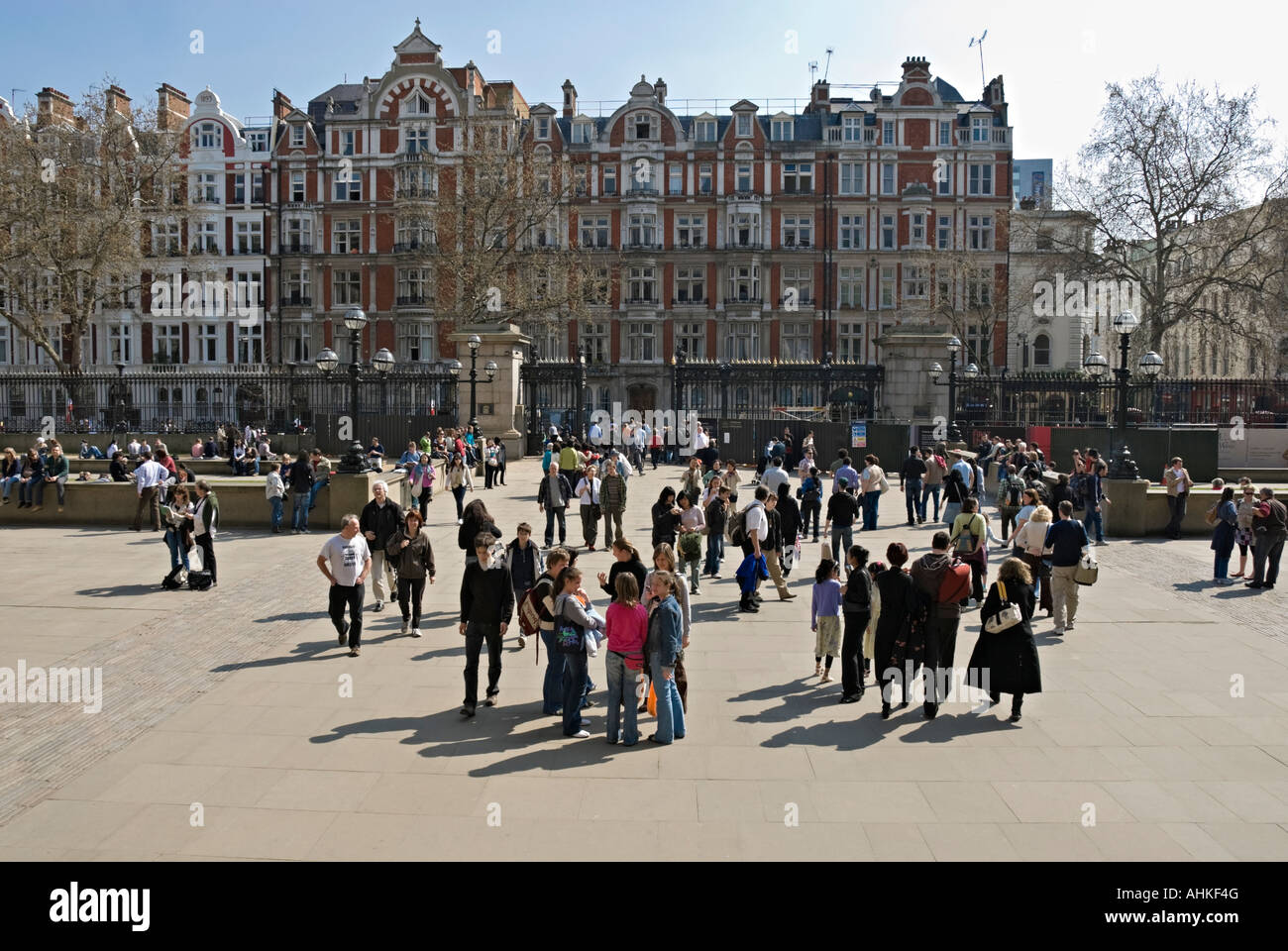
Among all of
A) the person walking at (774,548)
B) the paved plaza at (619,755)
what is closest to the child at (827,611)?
the paved plaza at (619,755)

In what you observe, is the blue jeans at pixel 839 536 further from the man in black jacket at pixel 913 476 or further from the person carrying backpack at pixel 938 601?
the man in black jacket at pixel 913 476

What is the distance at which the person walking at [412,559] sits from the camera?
1128 cm

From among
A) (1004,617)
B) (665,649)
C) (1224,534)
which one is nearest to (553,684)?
(665,649)

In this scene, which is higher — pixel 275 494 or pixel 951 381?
pixel 951 381

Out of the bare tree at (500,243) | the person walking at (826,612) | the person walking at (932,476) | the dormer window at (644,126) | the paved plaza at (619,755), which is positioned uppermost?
the dormer window at (644,126)

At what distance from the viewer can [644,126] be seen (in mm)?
56312

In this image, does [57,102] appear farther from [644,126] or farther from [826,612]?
[826,612]

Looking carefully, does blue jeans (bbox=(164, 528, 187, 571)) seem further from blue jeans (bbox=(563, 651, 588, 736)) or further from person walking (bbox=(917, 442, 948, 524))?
person walking (bbox=(917, 442, 948, 524))

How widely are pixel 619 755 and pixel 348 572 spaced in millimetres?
4031

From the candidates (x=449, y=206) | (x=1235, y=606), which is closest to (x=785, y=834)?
(x=1235, y=606)

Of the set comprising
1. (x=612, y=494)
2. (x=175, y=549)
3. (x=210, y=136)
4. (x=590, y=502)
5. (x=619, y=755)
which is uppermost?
(x=210, y=136)

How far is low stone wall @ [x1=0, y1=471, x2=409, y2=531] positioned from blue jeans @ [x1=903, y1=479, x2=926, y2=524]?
9.71 metres

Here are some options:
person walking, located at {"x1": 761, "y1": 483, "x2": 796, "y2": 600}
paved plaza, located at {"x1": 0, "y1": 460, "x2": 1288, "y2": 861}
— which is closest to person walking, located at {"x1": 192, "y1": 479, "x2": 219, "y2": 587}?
paved plaza, located at {"x1": 0, "y1": 460, "x2": 1288, "y2": 861}

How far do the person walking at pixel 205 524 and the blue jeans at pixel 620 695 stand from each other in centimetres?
778
